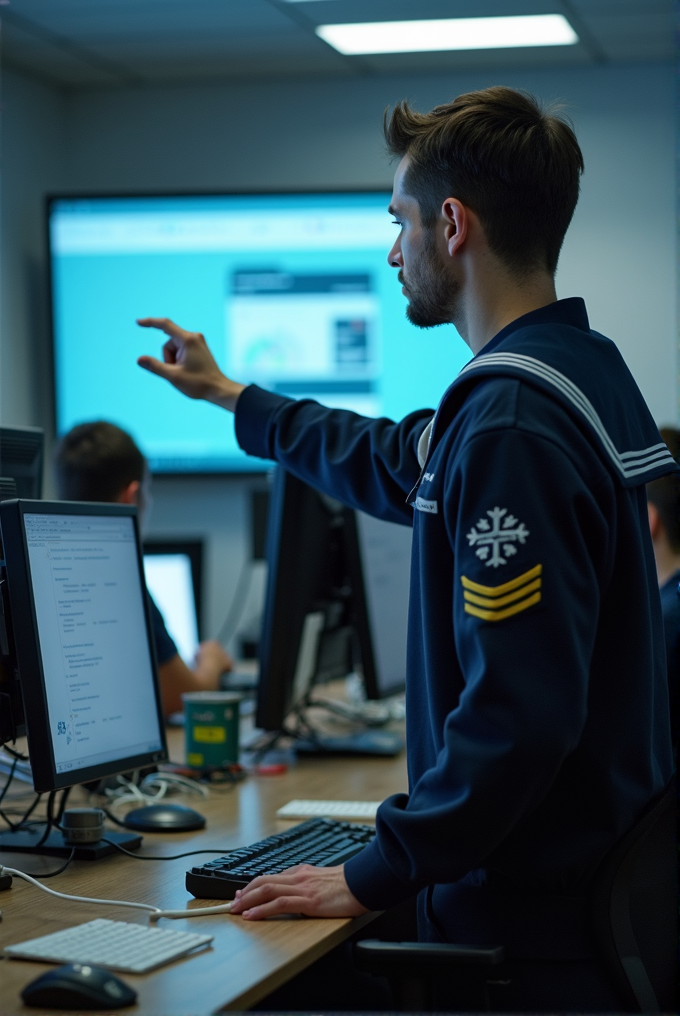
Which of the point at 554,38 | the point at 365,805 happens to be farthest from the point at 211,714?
the point at 554,38

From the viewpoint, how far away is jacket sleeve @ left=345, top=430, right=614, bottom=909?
1.03 meters

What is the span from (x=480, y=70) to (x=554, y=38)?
41cm

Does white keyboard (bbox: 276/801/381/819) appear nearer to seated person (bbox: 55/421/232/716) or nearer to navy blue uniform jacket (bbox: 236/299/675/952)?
navy blue uniform jacket (bbox: 236/299/675/952)

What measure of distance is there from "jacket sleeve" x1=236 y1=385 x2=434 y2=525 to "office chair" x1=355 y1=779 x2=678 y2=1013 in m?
0.65

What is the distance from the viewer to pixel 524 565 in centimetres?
105

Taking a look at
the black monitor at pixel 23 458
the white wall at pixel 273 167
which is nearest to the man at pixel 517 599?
the black monitor at pixel 23 458

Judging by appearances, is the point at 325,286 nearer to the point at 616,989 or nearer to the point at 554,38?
the point at 554,38

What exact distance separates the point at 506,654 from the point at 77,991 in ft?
1.54

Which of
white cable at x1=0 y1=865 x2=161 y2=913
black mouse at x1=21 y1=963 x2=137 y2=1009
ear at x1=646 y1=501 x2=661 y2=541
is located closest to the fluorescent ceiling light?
ear at x1=646 y1=501 x2=661 y2=541

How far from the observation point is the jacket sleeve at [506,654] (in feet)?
3.37

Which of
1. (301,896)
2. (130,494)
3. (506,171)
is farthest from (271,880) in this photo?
(130,494)

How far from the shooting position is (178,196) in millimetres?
4188

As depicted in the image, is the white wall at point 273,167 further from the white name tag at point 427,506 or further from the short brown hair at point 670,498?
the white name tag at point 427,506

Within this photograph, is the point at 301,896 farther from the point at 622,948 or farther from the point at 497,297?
the point at 497,297
